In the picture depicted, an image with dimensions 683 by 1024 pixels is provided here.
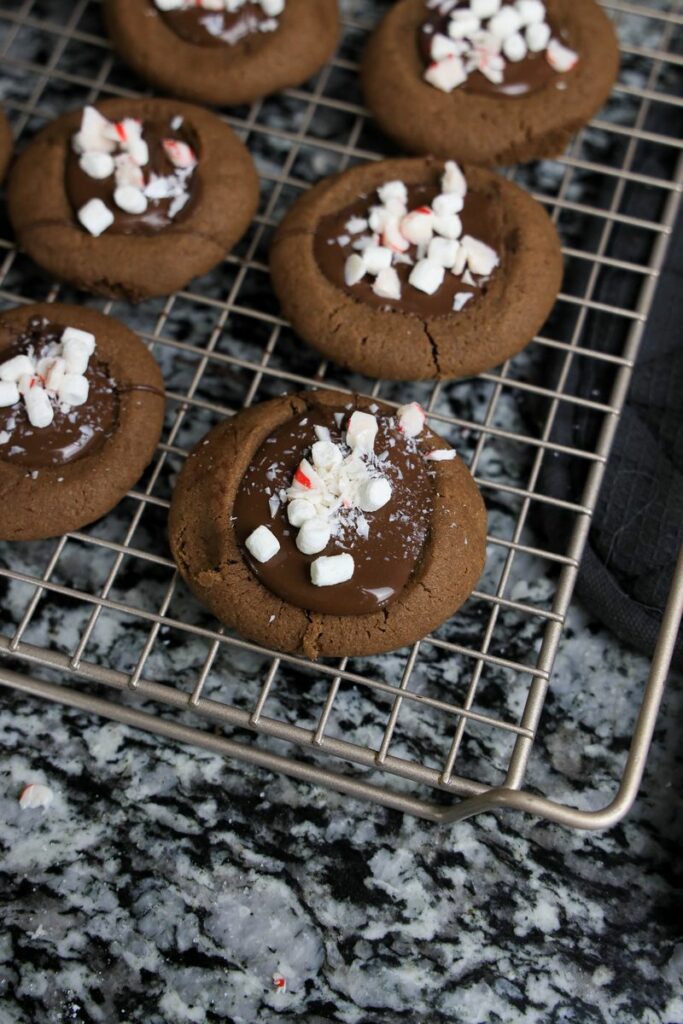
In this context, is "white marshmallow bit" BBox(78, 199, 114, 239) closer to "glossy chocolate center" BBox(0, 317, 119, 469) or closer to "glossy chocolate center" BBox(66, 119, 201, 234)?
"glossy chocolate center" BBox(66, 119, 201, 234)

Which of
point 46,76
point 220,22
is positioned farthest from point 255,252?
A: point 46,76

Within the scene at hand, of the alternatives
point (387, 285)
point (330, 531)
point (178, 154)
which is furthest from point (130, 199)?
point (330, 531)

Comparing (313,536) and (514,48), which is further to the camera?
(514,48)

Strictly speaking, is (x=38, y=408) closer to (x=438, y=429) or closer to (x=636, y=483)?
(x=438, y=429)

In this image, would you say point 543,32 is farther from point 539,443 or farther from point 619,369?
point 539,443

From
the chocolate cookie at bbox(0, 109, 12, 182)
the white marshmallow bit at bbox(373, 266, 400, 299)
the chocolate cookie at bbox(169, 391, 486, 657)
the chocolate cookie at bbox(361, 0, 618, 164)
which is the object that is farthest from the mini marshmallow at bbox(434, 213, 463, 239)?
the chocolate cookie at bbox(0, 109, 12, 182)

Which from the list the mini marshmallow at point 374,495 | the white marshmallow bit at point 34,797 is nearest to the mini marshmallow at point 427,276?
the mini marshmallow at point 374,495

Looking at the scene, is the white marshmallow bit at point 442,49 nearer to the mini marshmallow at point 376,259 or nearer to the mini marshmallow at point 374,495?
the mini marshmallow at point 376,259
